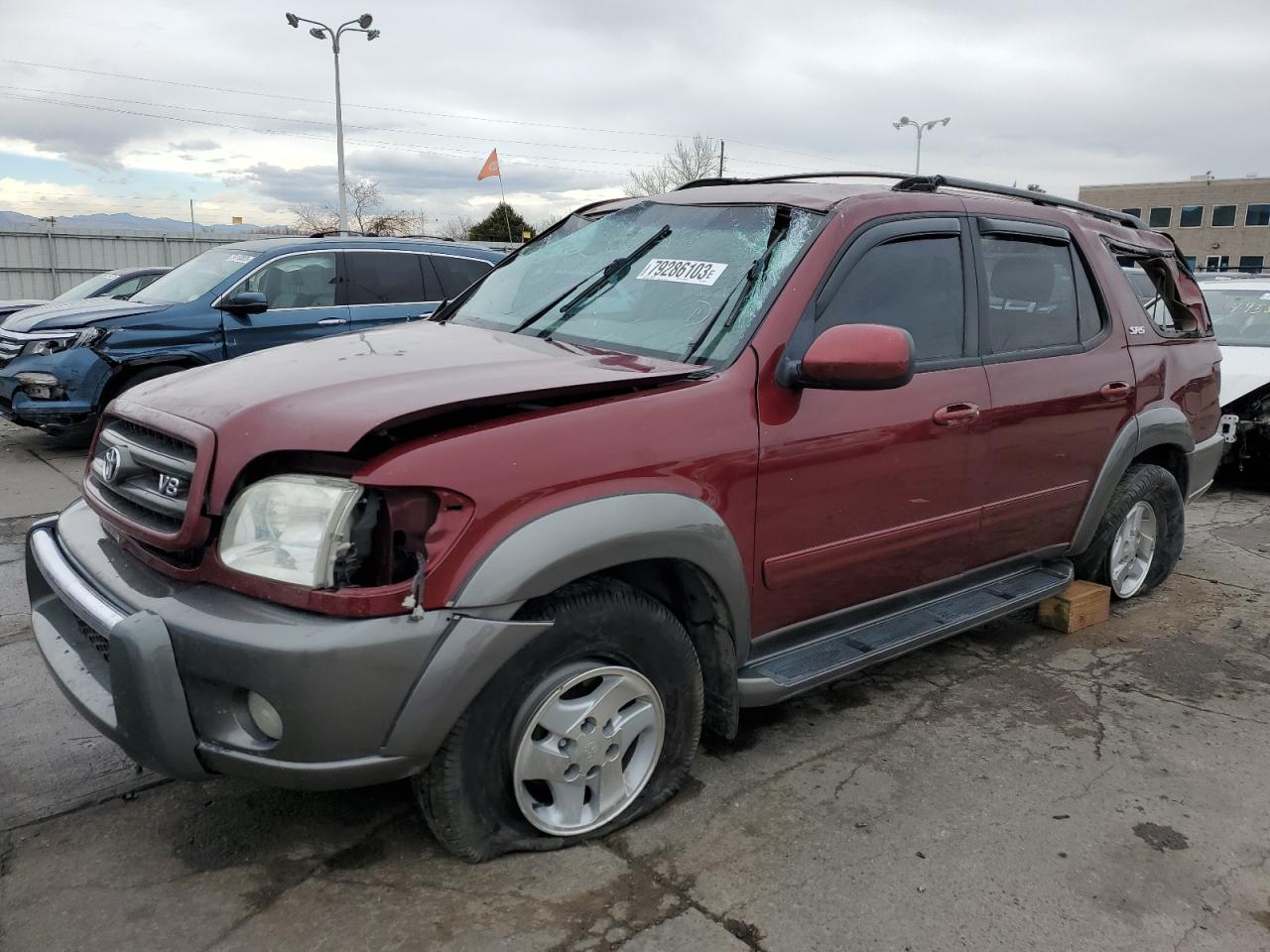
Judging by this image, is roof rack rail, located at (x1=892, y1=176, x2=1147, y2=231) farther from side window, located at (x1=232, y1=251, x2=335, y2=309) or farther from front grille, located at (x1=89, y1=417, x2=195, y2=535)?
side window, located at (x1=232, y1=251, x2=335, y2=309)

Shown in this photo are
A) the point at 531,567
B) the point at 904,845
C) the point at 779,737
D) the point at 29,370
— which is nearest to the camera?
the point at 531,567

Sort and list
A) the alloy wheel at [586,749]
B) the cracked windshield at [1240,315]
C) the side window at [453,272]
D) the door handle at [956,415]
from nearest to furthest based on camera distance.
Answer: the alloy wheel at [586,749] < the door handle at [956,415] < the cracked windshield at [1240,315] < the side window at [453,272]

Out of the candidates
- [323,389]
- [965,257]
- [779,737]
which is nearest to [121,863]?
[323,389]

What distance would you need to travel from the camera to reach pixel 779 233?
10.5ft

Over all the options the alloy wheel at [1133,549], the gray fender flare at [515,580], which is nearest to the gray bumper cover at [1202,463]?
the alloy wheel at [1133,549]

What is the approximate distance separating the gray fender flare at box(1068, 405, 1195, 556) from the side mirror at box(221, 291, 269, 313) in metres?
6.15

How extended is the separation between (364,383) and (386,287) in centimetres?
646

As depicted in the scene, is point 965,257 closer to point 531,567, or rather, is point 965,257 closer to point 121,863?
point 531,567

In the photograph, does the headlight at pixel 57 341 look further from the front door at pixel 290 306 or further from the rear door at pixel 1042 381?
the rear door at pixel 1042 381

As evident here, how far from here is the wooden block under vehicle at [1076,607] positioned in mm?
4445

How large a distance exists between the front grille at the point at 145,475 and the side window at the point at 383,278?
5.90 metres

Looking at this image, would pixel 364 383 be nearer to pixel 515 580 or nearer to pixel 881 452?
pixel 515 580

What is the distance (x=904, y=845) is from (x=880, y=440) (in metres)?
1.21

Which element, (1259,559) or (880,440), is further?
(1259,559)
